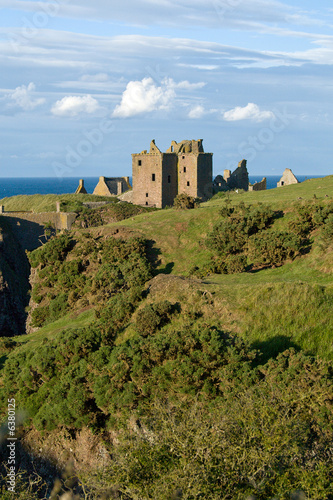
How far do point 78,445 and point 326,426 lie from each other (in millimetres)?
7614

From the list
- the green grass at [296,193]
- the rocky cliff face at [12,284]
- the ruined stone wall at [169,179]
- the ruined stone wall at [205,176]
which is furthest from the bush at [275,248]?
the ruined stone wall at [169,179]

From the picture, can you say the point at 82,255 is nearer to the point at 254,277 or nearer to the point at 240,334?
the point at 254,277

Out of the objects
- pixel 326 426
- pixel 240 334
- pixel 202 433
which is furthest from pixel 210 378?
pixel 202 433

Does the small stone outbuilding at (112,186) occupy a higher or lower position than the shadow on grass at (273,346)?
higher

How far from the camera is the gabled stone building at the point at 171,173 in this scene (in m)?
60.6

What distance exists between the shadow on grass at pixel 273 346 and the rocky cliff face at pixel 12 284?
87.2 ft

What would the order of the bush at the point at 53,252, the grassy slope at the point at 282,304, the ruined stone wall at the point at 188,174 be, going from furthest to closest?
the ruined stone wall at the point at 188,174 → the bush at the point at 53,252 → the grassy slope at the point at 282,304

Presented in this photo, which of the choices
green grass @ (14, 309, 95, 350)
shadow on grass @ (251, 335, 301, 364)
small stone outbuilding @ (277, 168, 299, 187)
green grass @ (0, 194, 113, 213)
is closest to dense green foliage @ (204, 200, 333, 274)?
green grass @ (14, 309, 95, 350)

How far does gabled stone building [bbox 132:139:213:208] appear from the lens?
60.6m

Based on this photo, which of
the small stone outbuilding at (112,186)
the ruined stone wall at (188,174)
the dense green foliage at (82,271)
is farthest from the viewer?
the small stone outbuilding at (112,186)

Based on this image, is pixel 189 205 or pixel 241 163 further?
pixel 241 163

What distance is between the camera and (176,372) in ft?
55.6

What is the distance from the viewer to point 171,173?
6178 centimetres

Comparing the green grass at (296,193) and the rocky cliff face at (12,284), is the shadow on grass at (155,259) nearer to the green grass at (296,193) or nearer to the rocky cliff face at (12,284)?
the green grass at (296,193)
